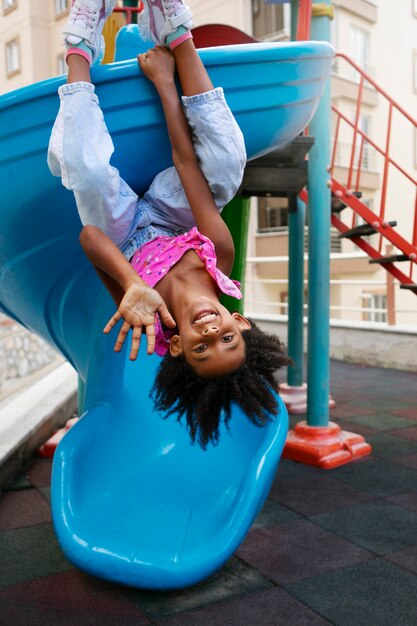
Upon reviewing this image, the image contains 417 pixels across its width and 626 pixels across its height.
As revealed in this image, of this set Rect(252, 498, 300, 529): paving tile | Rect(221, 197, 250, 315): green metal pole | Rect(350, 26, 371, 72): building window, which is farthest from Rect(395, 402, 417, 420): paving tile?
Rect(350, 26, 371, 72): building window

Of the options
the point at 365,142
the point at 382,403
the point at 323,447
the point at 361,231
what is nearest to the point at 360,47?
the point at 365,142

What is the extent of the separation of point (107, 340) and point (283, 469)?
1.38m

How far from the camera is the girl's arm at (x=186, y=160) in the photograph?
148 centimetres

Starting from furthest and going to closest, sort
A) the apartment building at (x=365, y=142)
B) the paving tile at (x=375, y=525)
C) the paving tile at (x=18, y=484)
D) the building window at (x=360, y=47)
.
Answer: the building window at (x=360, y=47) < the apartment building at (x=365, y=142) < the paving tile at (x=18, y=484) < the paving tile at (x=375, y=525)

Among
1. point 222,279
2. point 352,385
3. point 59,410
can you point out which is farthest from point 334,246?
point 222,279

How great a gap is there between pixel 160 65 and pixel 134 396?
1192 millimetres

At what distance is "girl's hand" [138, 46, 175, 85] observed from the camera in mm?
1644

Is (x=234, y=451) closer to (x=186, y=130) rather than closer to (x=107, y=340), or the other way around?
(x=107, y=340)

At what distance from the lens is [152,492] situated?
210 centimetres

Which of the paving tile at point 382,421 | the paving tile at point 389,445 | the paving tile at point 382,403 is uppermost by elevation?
the paving tile at point 389,445

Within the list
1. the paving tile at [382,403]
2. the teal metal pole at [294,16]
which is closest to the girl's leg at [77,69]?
the teal metal pole at [294,16]

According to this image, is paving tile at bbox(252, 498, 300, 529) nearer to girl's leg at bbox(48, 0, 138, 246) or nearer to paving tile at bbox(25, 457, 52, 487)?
paving tile at bbox(25, 457, 52, 487)

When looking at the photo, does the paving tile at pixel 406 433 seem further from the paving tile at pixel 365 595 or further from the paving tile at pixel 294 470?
the paving tile at pixel 365 595

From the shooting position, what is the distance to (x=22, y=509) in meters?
2.76
